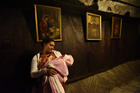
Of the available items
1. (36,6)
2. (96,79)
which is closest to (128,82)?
(96,79)

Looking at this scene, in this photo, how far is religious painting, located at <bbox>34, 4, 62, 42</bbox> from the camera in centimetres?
165

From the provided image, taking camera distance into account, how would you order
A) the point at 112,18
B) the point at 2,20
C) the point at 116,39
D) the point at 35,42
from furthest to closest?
the point at 116,39 < the point at 112,18 < the point at 35,42 < the point at 2,20

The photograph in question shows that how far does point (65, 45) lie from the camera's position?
2059 millimetres

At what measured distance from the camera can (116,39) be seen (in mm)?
3174

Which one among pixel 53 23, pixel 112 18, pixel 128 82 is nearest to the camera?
pixel 53 23

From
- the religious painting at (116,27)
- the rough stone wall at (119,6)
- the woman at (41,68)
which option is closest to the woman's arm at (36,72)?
the woman at (41,68)

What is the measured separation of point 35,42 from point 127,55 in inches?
155

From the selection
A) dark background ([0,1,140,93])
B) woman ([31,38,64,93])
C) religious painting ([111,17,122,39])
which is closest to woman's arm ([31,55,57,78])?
woman ([31,38,64,93])

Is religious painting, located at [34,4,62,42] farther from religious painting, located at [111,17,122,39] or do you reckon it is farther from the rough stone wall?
religious painting, located at [111,17,122,39]

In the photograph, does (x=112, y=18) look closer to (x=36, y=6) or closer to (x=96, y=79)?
(x=96, y=79)

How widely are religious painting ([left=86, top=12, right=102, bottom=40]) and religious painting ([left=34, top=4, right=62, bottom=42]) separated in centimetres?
90

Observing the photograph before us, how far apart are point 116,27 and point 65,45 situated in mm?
A: 2250

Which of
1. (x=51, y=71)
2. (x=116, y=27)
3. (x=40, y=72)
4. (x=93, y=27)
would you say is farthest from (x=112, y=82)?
(x=40, y=72)

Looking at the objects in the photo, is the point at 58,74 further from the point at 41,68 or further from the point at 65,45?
the point at 65,45
